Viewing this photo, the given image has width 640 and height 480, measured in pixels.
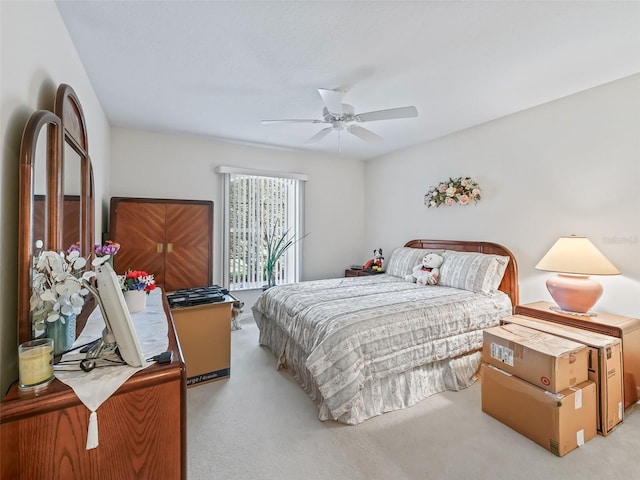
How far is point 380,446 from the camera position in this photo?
188 centimetres

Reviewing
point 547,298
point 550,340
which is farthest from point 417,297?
point 547,298

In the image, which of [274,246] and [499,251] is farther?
[274,246]

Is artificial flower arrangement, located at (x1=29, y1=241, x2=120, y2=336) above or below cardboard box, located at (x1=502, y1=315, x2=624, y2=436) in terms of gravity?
above

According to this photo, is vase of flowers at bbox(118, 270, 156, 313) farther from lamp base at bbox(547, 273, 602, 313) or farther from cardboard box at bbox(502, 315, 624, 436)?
lamp base at bbox(547, 273, 602, 313)

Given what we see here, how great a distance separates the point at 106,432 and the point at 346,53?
244 cm

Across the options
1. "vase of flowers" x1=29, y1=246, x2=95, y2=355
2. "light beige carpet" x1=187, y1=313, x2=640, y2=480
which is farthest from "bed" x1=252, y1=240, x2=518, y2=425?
"vase of flowers" x1=29, y1=246, x2=95, y2=355

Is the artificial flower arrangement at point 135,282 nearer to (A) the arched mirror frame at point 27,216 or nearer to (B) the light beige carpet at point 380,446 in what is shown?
(A) the arched mirror frame at point 27,216

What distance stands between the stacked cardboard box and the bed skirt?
39 cm

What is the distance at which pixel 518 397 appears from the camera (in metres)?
2.00

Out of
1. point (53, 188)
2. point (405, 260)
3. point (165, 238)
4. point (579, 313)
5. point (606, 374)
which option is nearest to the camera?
point (53, 188)

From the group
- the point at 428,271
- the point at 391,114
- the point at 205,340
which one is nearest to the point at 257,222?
the point at 205,340

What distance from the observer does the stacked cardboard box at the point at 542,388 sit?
1815mm

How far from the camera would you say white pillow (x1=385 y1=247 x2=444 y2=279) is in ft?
12.8

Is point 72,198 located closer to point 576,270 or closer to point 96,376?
point 96,376
